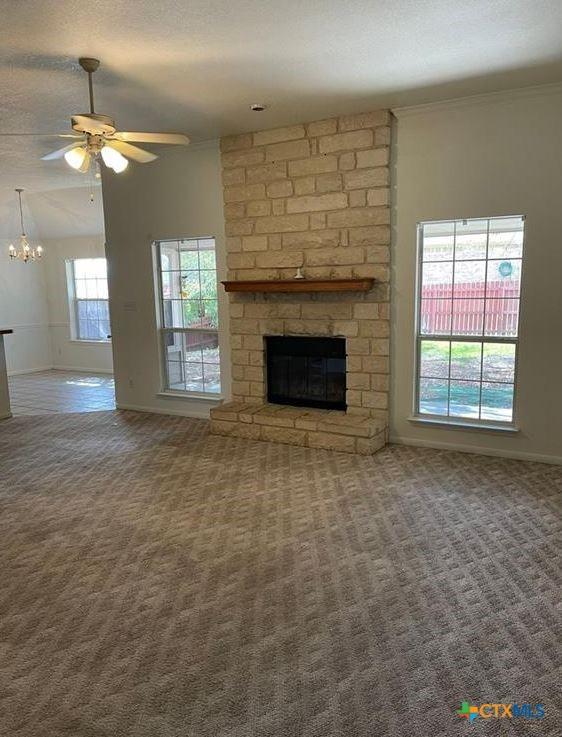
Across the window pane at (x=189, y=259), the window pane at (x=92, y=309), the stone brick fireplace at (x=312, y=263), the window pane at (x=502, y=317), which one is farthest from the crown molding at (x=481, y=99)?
the window pane at (x=92, y=309)

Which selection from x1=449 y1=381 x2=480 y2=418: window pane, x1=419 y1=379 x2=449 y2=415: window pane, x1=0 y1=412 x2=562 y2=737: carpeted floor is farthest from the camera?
x1=419 y1=379 x2=449 y2=415: window pane

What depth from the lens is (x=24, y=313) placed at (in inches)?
367

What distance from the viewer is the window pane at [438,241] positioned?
451 centimetres

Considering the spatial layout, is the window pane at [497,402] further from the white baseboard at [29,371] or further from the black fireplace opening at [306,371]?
the white baseboard at [29,371]

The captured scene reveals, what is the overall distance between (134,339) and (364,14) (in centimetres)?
434

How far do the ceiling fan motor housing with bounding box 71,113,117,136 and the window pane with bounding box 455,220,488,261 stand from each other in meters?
2.85

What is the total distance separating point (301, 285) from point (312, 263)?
0.32m

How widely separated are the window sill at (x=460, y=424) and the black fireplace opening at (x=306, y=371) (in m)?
0.74

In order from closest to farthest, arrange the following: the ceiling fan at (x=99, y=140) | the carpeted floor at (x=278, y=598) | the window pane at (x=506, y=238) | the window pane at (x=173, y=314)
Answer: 1. the carpeted floor at (x=278, y=598)
2. the ceiling fan at (x=99, y=140)
3. the window pane at (x=506, y=238)
4. the window pane at (x=173, y=314)

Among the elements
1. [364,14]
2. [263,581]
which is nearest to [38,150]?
[364,14]

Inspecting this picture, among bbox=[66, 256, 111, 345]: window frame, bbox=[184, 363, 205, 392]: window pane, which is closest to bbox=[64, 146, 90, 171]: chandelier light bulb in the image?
bbox=[184, 363, 205, 392]: window pane

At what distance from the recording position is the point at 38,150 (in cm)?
545

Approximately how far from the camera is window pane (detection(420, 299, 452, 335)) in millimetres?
4613

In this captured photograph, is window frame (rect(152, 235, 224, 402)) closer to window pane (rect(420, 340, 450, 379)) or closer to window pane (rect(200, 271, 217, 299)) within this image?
window pane (rect(200, 271, 217, 299))
